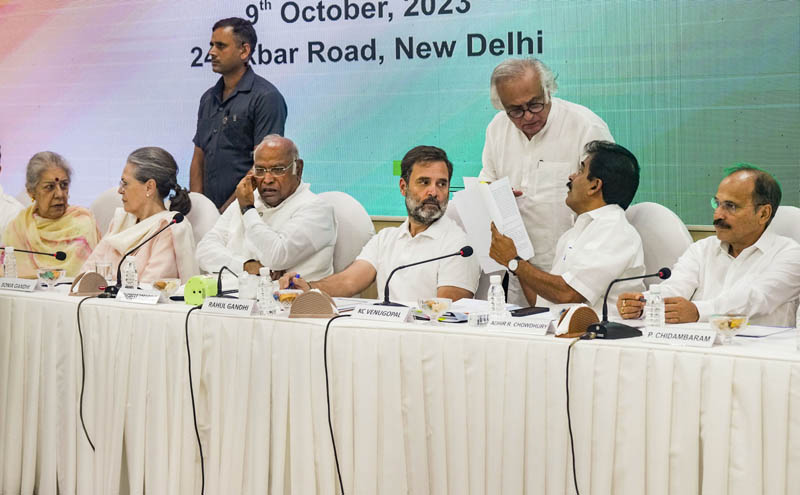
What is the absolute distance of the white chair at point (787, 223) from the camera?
328 cm

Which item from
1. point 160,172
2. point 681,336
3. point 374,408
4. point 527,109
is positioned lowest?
point 374,408

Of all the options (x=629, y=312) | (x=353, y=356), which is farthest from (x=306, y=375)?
(x=629, y=312)

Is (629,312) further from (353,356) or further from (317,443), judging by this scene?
(317,443)

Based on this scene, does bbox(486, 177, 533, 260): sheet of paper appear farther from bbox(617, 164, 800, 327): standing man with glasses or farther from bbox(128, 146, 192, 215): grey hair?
bbox(128, 146, 192, 215): grey hair

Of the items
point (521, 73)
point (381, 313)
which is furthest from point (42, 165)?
point (381, 313)

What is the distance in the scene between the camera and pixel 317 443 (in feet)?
9.61

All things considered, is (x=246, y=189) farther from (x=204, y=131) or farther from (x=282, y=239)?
(x=204, y=131)

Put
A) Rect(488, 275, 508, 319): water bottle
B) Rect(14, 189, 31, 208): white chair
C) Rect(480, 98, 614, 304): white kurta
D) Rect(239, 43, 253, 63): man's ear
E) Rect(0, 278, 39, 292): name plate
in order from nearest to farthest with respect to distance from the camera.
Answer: Rect(488, 275, 508, 319): water bottle → Rect(0, 278, 39, 292): name plate → Rect(480, 98, 614, 304): white kurta → Rect(239, 43, 253, 63): man's ear → Rect(14, 189, 31, 208): white chair

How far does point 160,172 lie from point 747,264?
2686 millimetres

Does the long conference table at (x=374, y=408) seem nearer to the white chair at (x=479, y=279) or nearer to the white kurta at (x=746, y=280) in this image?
the white kurta at (x=746, y=280)

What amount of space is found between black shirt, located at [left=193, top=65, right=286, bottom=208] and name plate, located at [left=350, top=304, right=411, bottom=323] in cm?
214

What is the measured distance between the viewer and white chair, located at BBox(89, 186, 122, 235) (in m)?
5.04

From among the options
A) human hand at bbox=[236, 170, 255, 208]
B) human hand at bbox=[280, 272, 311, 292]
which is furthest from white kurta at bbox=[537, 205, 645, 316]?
human hand at bbox=[236, 170, 255, 208]

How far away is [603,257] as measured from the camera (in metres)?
3.42
